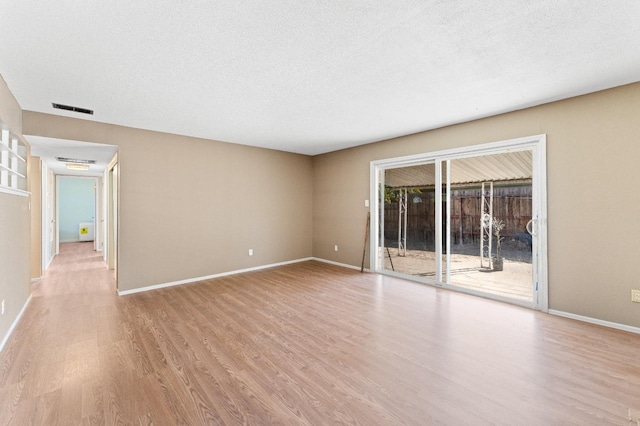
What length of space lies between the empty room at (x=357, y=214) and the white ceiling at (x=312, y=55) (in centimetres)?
2

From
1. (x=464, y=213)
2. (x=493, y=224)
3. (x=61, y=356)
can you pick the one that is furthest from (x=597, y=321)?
(x=61, y=356)

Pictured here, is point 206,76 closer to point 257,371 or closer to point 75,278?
point 257,371

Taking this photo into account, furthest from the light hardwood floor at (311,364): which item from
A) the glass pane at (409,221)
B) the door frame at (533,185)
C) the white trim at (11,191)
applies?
the white trim at (11,191)

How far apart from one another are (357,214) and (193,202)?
3.14m

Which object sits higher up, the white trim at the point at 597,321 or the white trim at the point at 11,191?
the white trim at the point at 11,191

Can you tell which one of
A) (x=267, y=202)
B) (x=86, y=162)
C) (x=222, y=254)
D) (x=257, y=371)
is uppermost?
(x=86, y=162)

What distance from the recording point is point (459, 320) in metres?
3.13

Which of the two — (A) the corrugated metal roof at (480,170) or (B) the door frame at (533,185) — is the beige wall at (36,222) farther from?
(A) the corrugated metal roof at (480,170)

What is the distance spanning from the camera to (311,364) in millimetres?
2271

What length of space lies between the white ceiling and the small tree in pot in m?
1.51

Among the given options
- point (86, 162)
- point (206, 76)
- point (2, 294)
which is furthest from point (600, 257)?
point (86, 162)

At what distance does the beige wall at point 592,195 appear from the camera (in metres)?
2.86

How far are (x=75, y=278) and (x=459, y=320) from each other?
6301 mm

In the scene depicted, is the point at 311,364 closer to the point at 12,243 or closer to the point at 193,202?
A: the point at 12,243
